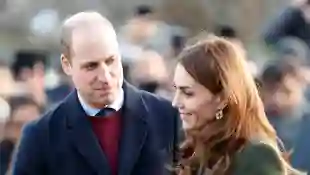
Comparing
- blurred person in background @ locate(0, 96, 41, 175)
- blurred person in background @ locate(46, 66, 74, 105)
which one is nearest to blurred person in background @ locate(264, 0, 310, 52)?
blurred person in background @ locate(46, 66, 74, 105)

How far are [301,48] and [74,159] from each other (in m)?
3.33

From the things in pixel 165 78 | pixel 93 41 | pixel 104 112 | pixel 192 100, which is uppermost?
pixel 93 41

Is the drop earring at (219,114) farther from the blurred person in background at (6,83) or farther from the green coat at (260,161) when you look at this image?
the blurred person in background at (6,83)

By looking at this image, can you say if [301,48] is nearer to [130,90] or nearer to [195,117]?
[130,90]

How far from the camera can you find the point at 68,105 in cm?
432

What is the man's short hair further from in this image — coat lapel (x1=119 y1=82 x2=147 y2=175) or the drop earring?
the drop earring

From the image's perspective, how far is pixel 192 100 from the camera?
3793 mm

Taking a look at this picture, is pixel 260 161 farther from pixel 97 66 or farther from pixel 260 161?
pixel 97 66

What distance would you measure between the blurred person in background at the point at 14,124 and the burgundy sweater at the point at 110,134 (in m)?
2.32

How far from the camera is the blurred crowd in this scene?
6.13 metres

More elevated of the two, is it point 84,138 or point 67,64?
point 67,64

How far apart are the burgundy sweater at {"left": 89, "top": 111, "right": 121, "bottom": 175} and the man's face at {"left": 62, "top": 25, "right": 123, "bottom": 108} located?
0.08 meters

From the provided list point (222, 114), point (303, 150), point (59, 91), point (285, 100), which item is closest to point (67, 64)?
point (222, 114)

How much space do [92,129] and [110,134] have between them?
7cm
